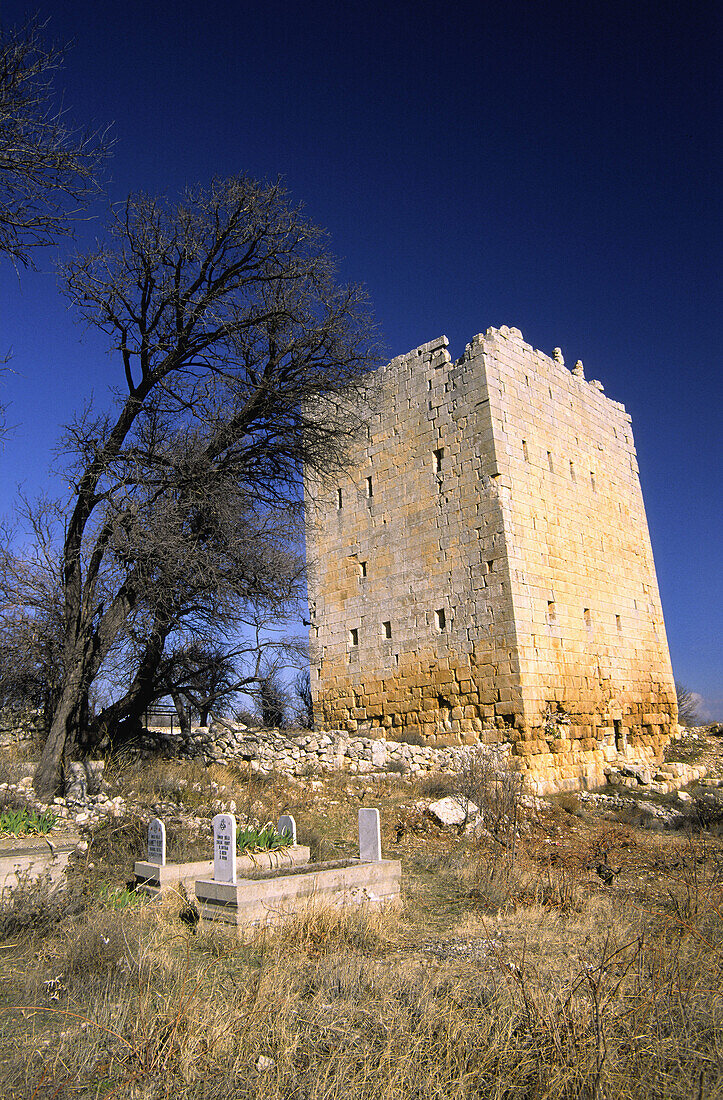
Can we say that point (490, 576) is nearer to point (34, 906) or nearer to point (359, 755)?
point (359, 755)

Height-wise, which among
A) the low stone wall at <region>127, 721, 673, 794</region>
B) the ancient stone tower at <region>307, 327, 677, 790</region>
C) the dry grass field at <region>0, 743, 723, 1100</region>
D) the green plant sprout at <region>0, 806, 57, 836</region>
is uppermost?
the ancient stone tower at <region>307, 327, 677, 790</region>

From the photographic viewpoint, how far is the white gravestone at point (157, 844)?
6.84 m

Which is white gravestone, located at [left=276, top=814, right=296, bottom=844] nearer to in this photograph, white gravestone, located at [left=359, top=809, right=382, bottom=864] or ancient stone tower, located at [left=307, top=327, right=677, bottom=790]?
white gravestone, located at [left=359, top=809, right=382, bottom=864]

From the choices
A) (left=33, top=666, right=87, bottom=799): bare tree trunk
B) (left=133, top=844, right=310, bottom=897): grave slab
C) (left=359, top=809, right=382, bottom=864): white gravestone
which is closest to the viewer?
(left=133, top=844, right=310, bottom=897): grave slab

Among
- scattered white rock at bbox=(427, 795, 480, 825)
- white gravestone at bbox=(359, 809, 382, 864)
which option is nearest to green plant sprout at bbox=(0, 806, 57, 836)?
white gravestone at bbox=(359, 809, 382, 864)

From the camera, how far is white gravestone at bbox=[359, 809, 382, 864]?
7199 mm

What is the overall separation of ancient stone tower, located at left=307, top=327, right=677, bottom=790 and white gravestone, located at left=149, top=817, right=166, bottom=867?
23.8 feet

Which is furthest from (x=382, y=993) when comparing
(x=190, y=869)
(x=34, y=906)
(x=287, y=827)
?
(x=287, y=827)

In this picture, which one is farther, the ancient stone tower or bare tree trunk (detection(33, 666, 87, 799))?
the ancient stone tower

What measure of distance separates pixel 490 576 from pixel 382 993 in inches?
392

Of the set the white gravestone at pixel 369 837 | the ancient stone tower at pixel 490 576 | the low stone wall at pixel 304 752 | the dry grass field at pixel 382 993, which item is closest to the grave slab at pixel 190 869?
the dry grass field at pixel 382 993

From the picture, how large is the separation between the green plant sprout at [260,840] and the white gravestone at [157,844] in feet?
2.30

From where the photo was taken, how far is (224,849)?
20.4 ft

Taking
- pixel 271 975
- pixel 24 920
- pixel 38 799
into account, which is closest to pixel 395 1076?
pixel 271 975
